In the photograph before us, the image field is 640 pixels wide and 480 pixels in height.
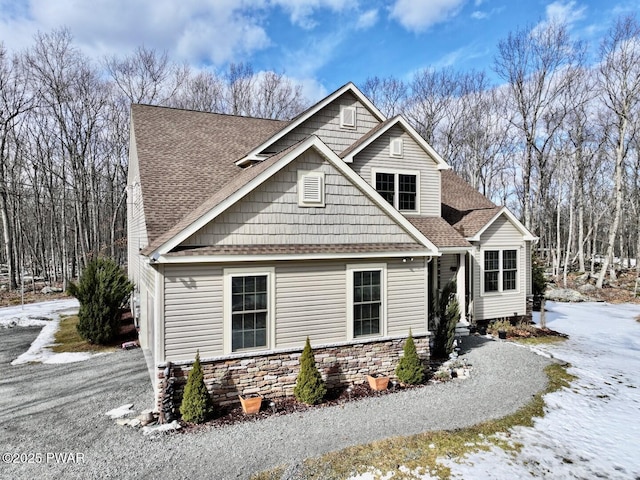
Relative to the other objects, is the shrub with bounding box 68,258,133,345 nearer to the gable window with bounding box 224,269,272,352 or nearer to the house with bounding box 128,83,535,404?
the house with bounding box 128,83,535,404

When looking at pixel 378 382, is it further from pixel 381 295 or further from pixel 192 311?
pixel 192 311

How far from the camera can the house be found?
7516 mm

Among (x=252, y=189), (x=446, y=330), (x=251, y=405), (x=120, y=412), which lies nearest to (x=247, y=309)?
(x=251, y=405)

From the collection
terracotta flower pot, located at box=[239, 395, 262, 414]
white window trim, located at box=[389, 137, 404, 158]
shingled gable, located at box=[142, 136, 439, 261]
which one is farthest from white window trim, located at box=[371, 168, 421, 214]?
terracotta flower pot, located at box=[239, 395, 262, 414]

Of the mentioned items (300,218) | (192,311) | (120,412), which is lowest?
(120,412)

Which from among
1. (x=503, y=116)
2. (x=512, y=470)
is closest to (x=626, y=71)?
(x=503, y=116)

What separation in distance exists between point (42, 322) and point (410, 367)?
1589cm

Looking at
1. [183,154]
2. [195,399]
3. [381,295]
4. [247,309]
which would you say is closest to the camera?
[195,399]

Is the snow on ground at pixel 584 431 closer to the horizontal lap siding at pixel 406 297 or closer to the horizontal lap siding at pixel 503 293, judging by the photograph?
the horizontal lap siding at pixel 503 293

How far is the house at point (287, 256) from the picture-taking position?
7.52m

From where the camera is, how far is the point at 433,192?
13.4 meters

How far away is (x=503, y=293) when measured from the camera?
14156 millimetres

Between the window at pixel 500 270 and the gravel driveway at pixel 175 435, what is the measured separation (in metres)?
4.02

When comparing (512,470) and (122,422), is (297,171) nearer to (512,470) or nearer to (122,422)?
(122,422)
